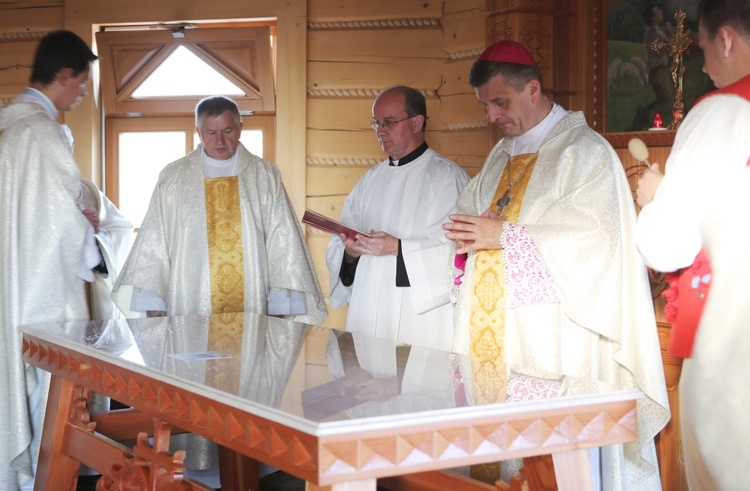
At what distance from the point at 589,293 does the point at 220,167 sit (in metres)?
2.56

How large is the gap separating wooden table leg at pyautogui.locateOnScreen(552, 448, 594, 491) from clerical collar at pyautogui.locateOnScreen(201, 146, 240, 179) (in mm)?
3222

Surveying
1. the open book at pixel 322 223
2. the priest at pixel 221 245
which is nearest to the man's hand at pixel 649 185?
the open book at pixel 322 223

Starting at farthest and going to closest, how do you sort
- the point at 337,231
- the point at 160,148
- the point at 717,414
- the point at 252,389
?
the point at 160,148, the point at 337,231, the point at 252,389, the point at 717,414

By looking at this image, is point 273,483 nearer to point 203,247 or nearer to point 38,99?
point 203,247

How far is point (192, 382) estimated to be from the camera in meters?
2.34

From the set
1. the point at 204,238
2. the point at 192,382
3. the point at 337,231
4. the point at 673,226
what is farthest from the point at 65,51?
the point at 673,226

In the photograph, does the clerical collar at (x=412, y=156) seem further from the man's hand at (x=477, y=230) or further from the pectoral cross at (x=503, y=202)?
the man's hand at (x=477, y=230)

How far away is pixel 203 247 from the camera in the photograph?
198 inches

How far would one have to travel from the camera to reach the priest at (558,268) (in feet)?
10.5

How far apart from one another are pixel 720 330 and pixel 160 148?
16.0 ft

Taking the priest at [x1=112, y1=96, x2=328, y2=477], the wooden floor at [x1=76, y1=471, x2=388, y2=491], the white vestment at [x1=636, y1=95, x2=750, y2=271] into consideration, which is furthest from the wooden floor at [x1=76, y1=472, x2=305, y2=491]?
the white vestment at [x1=636, y1=95, x2=750, y2=271]

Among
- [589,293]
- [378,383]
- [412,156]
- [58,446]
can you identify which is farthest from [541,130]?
[58,446]

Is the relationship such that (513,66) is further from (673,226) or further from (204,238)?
(204,238)

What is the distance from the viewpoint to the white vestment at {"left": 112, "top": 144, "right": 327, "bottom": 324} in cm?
496
